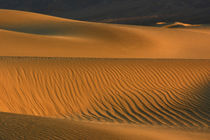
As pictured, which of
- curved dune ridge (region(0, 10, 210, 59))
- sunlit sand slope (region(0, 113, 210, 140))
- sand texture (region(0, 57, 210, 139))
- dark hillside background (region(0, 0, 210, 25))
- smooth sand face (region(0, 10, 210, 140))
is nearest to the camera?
sunlit sand slope (region(0, 113, 210, 140))

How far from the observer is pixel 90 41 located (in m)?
18.7

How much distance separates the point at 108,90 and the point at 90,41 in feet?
32.0

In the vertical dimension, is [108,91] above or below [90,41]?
below

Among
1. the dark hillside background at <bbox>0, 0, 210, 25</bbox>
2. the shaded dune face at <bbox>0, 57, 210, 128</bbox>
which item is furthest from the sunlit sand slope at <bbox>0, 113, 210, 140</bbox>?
the dark hillside background at <bbox>0, 0, 210, 25</bbox>

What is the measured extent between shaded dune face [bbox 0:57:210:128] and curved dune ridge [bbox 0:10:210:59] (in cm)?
376

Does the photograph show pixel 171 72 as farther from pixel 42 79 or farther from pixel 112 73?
pixel 42 79

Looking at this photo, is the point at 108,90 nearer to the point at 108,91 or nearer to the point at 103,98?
the point at 108,91

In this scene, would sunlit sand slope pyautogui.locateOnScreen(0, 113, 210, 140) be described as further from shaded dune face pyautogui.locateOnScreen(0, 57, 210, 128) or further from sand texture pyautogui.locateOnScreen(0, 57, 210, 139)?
shaded dune face pyautogui.locateOnScreen(0, 57, 210, 128)

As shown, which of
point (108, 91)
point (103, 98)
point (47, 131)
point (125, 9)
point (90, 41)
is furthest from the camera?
point (125, 9)

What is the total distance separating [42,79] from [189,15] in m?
39.9

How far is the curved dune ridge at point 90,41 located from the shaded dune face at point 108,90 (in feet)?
12.3

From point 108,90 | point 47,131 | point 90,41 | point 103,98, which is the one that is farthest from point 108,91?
point 90,41

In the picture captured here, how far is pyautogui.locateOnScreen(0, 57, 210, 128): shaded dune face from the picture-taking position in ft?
25.7

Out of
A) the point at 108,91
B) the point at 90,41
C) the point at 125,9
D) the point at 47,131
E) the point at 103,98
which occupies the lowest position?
the point at 47,131
